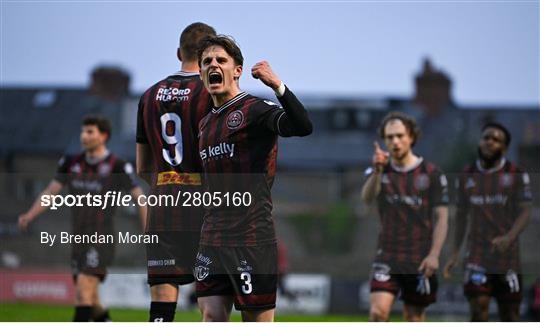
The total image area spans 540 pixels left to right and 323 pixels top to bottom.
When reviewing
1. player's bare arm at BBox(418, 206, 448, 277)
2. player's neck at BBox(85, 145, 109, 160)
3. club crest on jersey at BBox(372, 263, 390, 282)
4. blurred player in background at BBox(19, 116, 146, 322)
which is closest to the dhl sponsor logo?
blurred player in background at BBox(19, 116, 146, 322)

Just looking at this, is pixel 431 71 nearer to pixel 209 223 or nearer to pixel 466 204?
pixel 466 204

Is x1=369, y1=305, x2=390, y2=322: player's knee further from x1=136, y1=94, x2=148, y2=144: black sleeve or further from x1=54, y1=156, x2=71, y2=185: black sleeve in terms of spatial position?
x1=54, y1=156, x2=71, y2=185: black sleeve

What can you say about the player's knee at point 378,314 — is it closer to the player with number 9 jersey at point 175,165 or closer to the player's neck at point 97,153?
the player with number 9 jersey at point 175,165

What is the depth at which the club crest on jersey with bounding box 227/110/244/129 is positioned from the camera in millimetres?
6438

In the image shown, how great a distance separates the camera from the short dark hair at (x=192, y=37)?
7.21 m

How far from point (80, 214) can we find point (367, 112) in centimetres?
3588

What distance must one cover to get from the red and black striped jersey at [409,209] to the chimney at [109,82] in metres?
29.5

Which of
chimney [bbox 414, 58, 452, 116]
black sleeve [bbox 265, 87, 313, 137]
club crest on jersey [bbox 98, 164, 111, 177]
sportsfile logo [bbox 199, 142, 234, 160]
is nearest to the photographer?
black sleeve [bbox 265, 87, 313, 137]

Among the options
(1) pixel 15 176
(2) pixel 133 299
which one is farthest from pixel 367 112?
(1) pixel 15 176

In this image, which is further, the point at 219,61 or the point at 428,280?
the point at 428,280

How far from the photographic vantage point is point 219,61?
6.48 meters

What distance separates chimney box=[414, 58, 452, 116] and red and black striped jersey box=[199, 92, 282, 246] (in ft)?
125

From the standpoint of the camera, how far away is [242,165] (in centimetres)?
646

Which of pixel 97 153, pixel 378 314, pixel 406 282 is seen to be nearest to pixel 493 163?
pixel 406 282
